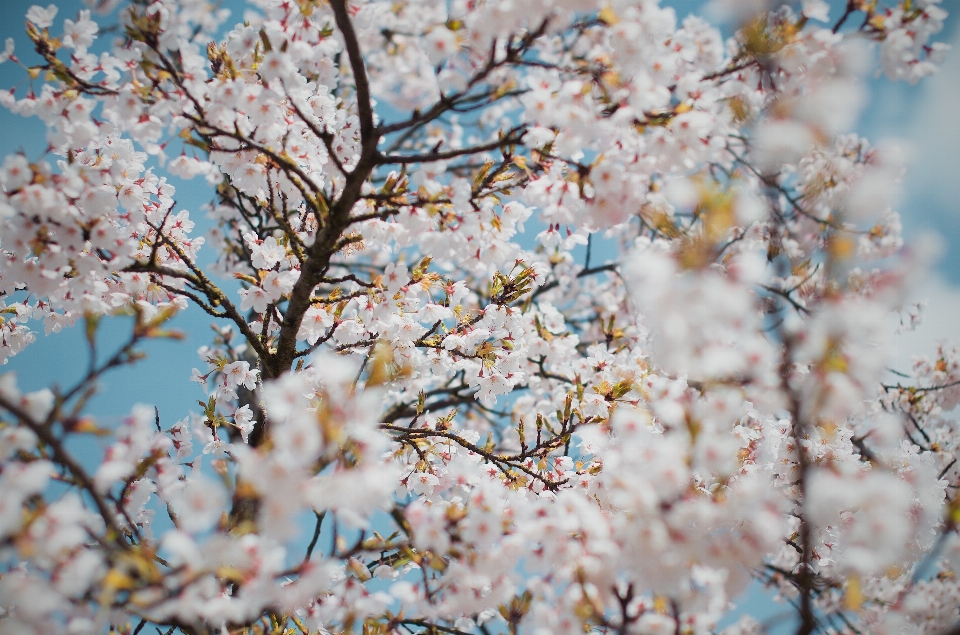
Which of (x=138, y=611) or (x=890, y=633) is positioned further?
(x=890, y=633)

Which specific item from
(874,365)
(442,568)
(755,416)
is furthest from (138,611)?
(755,416)

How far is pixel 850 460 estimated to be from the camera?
3.56 meters

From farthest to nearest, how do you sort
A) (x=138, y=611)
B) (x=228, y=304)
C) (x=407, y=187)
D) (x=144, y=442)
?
1. (x=228, y=304)
2. (x=407, y=187)
3. (x=144, y=442)
4. (x=138, y=611)

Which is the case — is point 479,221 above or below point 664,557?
above

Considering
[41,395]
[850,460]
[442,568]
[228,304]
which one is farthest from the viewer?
[850,460]

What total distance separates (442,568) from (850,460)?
10.9 feet

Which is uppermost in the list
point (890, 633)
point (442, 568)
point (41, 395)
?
point (41, 395)

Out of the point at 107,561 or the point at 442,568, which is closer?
the point at 107,561

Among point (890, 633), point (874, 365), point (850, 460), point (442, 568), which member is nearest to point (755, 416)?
point (850, 460)

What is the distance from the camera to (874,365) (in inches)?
64.9

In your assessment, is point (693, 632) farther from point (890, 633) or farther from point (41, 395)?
point (41, 395)

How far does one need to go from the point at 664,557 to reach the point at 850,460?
2910 millimetres

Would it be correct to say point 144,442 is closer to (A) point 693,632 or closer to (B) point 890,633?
(A) point 693,632

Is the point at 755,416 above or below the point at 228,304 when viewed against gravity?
below
